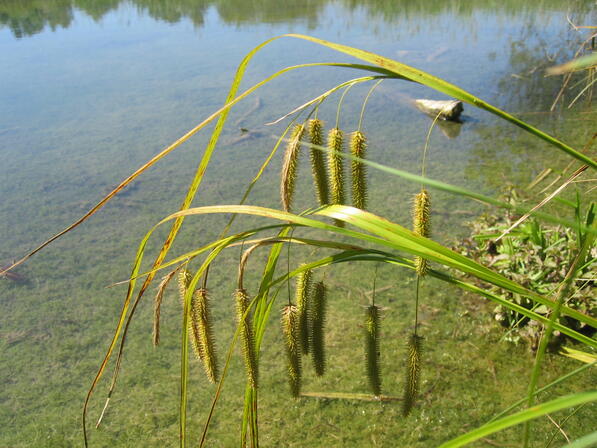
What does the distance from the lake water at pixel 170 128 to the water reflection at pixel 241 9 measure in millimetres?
51

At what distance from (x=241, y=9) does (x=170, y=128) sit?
A: 12.4ft

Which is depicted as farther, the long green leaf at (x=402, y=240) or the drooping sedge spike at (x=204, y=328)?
the drooping sedge spike at (x=204, y=328)

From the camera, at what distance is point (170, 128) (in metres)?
4.00

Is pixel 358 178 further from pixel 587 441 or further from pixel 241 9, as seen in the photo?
pixel 241 9

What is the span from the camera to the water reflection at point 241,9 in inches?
258

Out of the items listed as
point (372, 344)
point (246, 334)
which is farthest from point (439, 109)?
point (246, 334)

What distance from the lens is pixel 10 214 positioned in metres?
3.12

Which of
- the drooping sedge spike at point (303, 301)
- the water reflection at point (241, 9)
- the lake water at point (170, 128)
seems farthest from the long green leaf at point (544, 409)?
the water reflection at point (241, 9)

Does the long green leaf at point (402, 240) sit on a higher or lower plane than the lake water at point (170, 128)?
higher

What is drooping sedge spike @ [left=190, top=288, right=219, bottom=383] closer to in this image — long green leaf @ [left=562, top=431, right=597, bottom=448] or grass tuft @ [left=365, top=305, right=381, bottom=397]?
grass tuft @ [left=365, top=305, right=381, bottom=397]

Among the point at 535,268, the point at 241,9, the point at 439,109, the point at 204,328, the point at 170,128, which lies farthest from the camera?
the point at 241,9

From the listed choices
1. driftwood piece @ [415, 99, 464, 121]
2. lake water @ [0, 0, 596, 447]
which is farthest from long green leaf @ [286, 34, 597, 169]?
driftwood piece @ [415, 99, 464, 121]

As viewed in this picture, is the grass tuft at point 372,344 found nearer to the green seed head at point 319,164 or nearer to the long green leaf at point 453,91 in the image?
the green seed head at point 319,164

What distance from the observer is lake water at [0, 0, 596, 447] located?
7.75 feet
